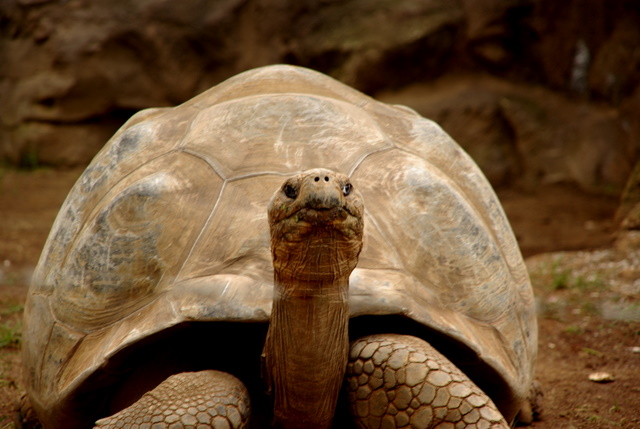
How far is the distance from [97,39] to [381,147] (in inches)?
224

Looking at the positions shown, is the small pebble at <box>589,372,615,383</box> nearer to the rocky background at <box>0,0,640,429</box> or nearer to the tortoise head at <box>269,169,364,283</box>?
the tortoise head at <box>269,169,364,283</box>

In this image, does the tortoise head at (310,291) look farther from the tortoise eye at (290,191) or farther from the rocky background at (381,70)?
the rocky background at (381,70)

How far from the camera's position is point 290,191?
1.91 meters

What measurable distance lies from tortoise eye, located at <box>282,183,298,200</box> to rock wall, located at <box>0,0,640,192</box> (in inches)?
230

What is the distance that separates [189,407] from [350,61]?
596cm

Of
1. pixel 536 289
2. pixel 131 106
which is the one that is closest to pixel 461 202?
pixel 536 289

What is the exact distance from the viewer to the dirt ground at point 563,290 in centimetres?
323

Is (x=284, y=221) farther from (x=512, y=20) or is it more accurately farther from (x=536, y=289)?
(x=512, y=20)

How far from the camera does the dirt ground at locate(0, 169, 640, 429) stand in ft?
10.6

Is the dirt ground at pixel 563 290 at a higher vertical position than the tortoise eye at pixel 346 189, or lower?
lower

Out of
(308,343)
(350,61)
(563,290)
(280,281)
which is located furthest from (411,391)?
(350,61)

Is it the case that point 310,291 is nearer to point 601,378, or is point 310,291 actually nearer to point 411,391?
point 411,391

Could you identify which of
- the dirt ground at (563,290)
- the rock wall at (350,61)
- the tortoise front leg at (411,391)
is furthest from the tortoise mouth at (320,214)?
the rock wall at (350,61)

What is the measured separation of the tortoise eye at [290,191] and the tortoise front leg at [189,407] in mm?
550
